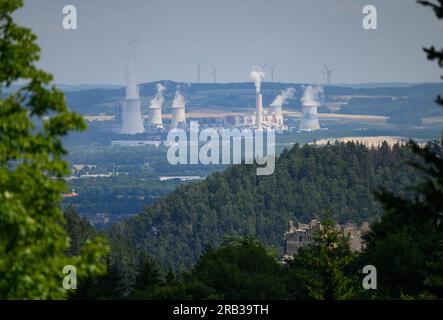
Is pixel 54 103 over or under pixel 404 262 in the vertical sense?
over

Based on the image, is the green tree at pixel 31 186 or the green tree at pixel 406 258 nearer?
the green tree at pixel 31 186

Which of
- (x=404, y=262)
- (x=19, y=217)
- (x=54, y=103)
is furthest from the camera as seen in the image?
(x=404, y=262)

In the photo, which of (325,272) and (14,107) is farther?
(325,272)

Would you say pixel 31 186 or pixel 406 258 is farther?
pixel 406 258

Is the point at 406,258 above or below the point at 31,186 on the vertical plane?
below
